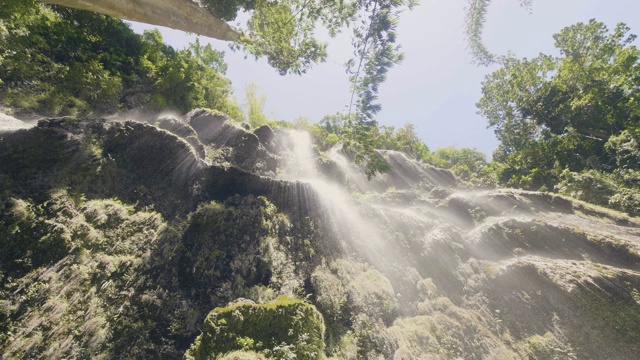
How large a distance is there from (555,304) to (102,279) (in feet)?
47.0

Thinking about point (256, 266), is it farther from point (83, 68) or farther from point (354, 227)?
point (83, 68)

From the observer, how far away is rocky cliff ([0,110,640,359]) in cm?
604

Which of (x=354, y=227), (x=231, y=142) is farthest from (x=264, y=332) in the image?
(x=231, y=142)

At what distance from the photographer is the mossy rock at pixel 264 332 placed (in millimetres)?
5453

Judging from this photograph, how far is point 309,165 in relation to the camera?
1978cm

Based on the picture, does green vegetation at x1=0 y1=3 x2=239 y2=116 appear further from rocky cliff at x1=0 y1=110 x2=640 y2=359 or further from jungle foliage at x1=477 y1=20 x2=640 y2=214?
jungle foliage at x1=477 y1=20 x2=640 y2=214

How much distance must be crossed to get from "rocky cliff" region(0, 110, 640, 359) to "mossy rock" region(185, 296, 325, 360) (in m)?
0.03

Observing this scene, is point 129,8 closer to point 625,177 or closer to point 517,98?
point 625,177

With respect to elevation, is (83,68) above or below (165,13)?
below

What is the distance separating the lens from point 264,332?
588cm

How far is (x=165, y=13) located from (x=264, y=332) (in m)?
11.7

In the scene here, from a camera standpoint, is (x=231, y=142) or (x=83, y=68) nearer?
(x=83, y=68)

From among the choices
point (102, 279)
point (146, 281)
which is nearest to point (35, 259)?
point (102, 279)

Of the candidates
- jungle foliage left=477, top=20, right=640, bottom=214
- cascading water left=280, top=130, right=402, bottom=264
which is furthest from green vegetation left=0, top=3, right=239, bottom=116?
jungle foliage left=477, top=20, right=640, bottom=214
